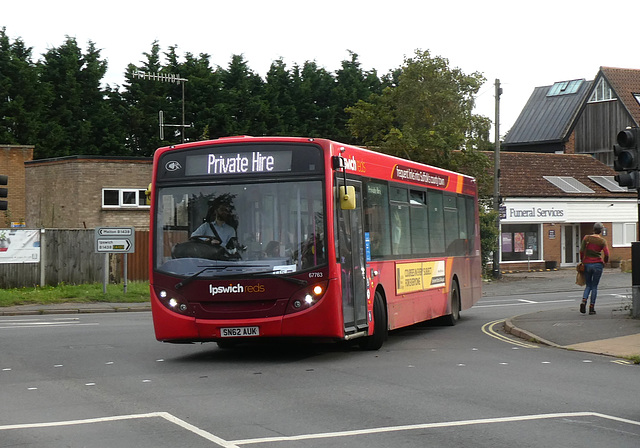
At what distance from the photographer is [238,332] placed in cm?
1312

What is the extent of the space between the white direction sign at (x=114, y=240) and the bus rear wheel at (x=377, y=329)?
15.2 meters

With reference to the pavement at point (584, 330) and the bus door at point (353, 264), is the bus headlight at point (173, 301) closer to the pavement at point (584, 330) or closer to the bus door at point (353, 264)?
the bus door at point (353, 264)

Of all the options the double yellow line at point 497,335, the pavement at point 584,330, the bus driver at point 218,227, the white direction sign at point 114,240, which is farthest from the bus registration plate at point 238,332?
the white direction sign at point 114,240

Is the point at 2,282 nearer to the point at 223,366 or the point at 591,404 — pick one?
the point at 223,366

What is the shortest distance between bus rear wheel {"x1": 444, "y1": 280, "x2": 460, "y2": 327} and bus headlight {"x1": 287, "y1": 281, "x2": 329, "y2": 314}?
23.6 ft

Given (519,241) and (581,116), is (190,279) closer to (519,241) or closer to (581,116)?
(519,241)

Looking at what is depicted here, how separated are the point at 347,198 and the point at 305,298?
4.80 ft

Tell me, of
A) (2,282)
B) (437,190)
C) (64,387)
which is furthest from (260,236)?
(2,282)

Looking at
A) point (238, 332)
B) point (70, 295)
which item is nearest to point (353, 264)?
point (238, 332)

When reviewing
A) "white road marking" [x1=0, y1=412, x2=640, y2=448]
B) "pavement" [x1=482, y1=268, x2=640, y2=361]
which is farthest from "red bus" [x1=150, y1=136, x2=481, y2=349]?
"white road marking" [x1=0, y1=412, x2=640, y2=448]

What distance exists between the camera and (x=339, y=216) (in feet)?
44.2

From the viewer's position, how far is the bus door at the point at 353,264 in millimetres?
13477

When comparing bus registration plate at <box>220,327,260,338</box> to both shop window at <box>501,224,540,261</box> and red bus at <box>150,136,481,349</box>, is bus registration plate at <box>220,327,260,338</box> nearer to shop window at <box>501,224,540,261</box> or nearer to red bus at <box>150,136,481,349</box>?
red bus at <box>150,136,481,349</box>

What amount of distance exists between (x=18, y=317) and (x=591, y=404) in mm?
17754
